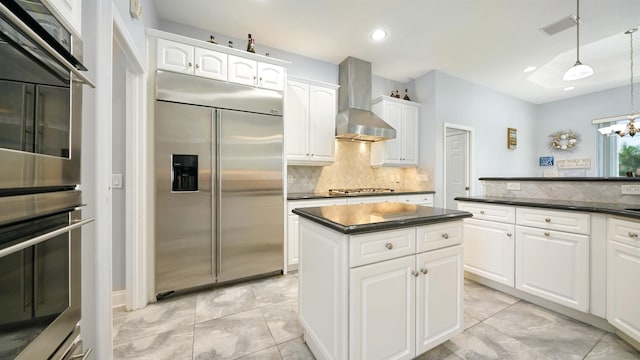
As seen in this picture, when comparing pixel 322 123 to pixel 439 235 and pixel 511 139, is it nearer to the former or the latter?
pixel 439 235

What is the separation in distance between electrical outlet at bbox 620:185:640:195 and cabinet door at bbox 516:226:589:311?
0.60 metres

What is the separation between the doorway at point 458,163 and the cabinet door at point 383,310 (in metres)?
3.44

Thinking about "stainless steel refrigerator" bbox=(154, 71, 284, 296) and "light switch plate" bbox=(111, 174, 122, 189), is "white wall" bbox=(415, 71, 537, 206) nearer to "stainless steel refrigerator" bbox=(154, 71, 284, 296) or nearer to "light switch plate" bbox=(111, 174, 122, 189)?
"stainless steel refrigerator" bbox=(154, 71, 284, 296)

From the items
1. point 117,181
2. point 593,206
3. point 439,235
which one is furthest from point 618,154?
point 117,181

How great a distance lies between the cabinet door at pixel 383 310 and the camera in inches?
45.8

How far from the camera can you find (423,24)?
111 inches

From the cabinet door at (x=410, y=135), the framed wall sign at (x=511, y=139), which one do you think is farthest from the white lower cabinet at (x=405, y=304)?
the framed wall sign at (x=511, y=139)

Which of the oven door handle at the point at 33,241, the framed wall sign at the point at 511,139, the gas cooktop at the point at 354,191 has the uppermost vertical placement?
the framed wall sign at the point at 511,139

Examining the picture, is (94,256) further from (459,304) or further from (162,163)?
(459,304)

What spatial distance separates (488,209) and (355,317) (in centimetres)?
199

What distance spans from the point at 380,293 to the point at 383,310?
0.09 m

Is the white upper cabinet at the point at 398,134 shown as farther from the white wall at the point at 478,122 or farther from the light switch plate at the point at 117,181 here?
the light switch plate at the point at 117,181

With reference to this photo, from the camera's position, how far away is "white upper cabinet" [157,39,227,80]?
2.24m

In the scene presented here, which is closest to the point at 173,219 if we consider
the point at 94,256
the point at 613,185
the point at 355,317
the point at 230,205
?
the point at 230,205
